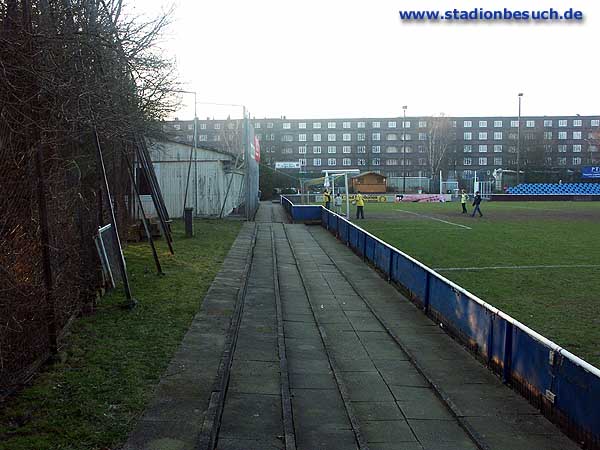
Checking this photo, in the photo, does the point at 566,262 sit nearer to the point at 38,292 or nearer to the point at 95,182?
the point at 95,182

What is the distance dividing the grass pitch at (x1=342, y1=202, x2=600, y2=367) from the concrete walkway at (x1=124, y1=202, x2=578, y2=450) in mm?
2051

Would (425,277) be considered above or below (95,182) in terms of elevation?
below

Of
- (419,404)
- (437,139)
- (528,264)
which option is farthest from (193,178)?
(437,139)

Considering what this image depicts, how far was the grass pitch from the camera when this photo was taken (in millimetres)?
10000

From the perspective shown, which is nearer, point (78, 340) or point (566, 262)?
point (78, 340)

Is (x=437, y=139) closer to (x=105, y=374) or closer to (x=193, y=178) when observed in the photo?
(x=193, y=178)

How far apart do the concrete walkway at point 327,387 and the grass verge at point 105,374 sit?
237mm

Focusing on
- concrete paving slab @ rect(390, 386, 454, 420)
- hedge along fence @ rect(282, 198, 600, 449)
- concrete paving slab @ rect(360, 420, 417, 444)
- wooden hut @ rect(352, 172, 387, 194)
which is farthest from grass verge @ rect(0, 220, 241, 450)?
wooden hut @ rect(352, 172, 387, 194)

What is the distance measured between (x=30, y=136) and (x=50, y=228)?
4.00 feet

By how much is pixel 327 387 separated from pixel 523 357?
7.19 feet

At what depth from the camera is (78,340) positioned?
26.4 feet

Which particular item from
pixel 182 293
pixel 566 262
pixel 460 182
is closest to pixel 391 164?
pixel 460 182

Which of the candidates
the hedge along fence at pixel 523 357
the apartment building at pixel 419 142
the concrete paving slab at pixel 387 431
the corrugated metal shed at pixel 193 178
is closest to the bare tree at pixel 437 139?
the apartment building at pixel 419 142

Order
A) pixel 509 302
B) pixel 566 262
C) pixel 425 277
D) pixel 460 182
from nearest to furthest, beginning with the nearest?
pixel 425 277, pixel 509 302, pixel 566 262, pixel 460 182
